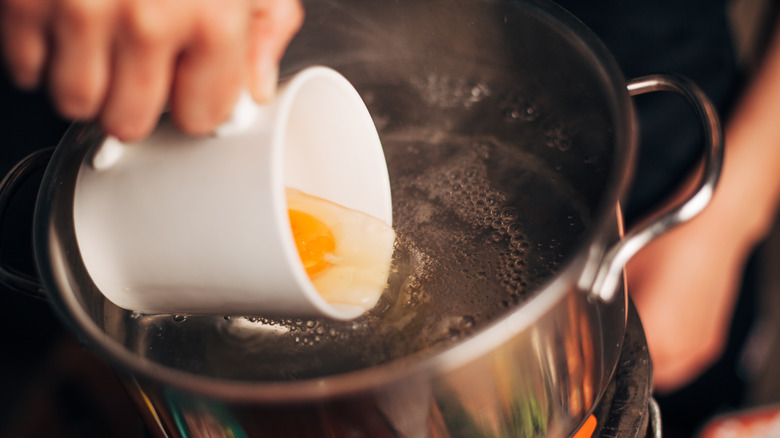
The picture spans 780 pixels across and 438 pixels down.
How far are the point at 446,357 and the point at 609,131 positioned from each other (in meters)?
0.21

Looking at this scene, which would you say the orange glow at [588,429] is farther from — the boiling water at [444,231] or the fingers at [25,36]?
the fingers at [25,36]

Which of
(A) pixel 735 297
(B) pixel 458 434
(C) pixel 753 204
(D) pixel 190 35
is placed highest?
(D) pixel 190 35

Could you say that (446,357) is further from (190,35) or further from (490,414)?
(190,35)

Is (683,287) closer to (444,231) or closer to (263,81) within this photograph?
(444,231)

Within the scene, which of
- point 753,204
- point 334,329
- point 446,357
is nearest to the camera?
point 446,357

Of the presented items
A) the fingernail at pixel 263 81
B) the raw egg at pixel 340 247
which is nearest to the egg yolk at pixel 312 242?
the raw egg at pixel 340 247

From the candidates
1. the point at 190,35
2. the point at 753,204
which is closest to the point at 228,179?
the point at 190,35

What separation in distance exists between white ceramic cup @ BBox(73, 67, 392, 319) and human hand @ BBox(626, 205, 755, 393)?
42 centimetres

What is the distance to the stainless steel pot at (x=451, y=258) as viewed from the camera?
0.92 ft

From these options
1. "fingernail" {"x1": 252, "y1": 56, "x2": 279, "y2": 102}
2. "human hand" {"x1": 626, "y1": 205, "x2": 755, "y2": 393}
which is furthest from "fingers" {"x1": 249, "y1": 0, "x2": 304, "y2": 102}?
"human hand" {"x1": 626, "y1": 205, "x2": 755, "y2": 393}

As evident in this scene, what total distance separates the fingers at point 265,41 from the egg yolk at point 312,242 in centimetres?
10

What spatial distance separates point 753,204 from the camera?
0.71m

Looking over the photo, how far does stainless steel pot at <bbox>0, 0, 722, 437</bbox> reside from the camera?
0.92 feet

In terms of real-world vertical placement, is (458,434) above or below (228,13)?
below
